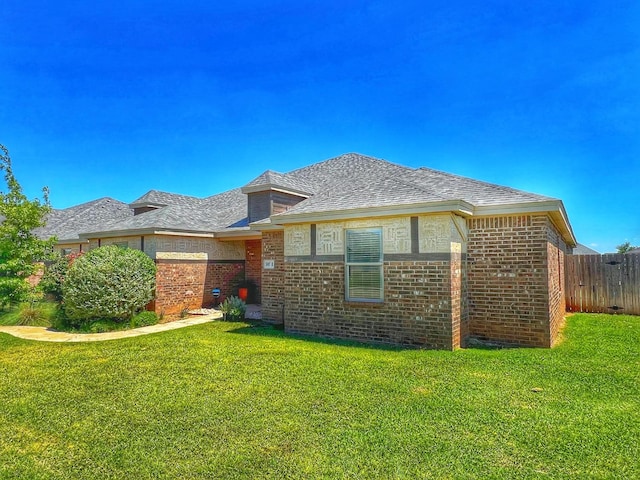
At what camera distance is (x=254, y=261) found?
14.5m

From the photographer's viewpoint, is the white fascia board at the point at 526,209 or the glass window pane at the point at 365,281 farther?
the glass window pane at the point at 365,281

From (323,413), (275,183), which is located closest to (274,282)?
(275,183)

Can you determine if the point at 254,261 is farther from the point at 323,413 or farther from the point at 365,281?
the point at 323,413

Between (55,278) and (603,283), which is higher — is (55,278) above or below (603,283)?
above

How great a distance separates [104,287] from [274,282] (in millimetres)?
4708

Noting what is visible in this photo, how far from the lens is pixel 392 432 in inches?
147

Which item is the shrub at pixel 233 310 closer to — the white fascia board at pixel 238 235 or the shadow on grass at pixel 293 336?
the shadow on grass at pixel 293 336

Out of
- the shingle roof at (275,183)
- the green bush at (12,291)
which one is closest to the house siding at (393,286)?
the shingle roof at (275,183)

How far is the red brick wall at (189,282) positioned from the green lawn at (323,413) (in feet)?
15.3

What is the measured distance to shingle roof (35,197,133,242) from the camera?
63.3 feet

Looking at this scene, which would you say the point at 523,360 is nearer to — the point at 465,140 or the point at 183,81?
the point at 465,140

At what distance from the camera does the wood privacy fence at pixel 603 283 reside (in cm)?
1166

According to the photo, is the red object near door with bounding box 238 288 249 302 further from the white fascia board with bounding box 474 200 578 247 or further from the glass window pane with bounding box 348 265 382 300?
the white fascia board with bounding box 474 200 578 247

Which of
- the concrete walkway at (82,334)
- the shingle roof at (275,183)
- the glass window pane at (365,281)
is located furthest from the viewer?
the shingle roof at (275,183)
